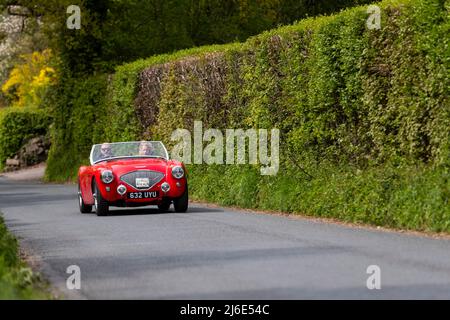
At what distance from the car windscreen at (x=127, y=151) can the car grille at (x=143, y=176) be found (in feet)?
4.69

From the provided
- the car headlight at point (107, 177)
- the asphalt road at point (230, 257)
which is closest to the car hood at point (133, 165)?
the car headlight at point (107, 177)

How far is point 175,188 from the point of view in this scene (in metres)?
20.2

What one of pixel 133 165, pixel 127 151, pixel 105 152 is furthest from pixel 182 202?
pixel 105 152

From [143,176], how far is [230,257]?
8351 mm

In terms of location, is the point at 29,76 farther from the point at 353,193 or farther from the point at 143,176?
the point at 353,193

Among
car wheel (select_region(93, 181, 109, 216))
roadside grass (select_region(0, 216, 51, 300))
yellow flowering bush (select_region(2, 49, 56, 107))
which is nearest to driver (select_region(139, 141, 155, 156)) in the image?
car wheel (select_region(93, 181, 109, 216))

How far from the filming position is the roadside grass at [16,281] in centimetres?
852

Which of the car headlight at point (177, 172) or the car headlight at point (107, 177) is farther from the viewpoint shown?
the car headlight at point (177, 172)

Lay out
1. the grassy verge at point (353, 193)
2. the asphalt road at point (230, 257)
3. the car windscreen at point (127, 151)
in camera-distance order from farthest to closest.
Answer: the car windscreen at point (127, 151)
the grassy verge at point (353, 193)
the asphalt road at point (230, 257)

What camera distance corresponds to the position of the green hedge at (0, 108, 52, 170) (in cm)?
5253

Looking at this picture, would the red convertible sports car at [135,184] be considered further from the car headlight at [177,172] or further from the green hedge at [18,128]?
the green hedge at [18,128]

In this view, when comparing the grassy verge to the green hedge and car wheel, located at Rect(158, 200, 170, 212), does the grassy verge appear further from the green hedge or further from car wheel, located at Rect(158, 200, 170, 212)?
the green hedge

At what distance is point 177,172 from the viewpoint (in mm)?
20250
